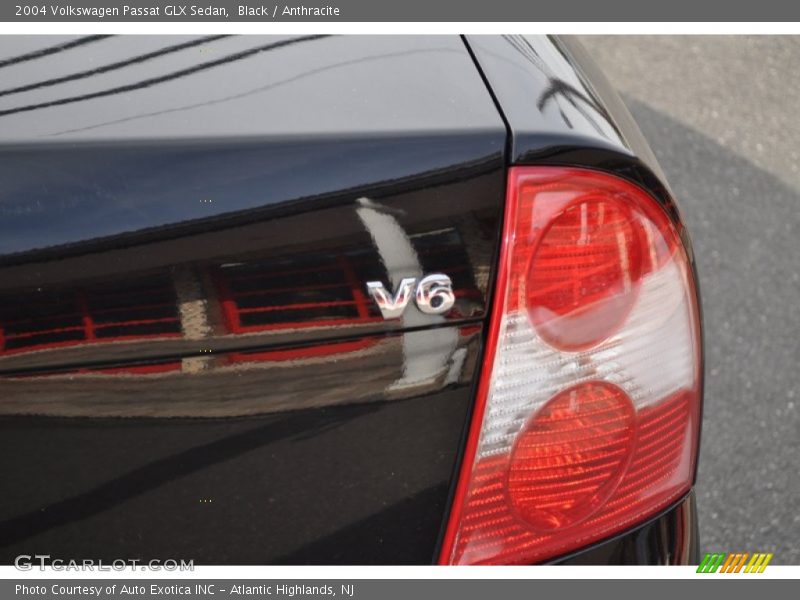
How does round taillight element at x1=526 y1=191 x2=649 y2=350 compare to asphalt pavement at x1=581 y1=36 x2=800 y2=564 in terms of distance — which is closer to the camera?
round taillight element at x1=526 y1=191 x2=649 y2=350

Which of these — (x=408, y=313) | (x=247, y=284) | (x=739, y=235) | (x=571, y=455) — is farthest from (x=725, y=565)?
(x=739, y=235)

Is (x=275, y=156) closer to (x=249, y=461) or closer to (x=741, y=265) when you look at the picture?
(x=249, y=461)

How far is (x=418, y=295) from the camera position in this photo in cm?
108

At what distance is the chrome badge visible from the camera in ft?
3.52

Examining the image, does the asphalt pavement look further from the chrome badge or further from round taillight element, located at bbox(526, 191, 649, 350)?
the chrome badge

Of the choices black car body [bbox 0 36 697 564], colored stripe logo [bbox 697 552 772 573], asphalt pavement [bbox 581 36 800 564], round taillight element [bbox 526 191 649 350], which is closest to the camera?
black car body [bbox 0 36 697 564]

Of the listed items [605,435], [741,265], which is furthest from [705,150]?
[605,435]

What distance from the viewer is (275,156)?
40.9 inches

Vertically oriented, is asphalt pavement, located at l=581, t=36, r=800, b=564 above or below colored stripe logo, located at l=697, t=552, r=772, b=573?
below

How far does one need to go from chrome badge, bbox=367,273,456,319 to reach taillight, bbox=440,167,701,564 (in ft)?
0.22

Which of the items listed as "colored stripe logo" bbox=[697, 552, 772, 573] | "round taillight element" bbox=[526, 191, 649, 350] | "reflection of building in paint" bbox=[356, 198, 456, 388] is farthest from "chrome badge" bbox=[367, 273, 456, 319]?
"colored stripe logo" bbox=[697, 552, 772, 573]

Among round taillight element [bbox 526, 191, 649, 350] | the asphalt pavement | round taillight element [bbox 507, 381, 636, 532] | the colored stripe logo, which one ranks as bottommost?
the asphalt pavement

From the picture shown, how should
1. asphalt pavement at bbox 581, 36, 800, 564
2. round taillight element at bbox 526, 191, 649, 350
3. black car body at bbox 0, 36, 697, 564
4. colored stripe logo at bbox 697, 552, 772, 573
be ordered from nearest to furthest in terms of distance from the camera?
1. black car body at bbox 0, 36, 697, 564
2. round taillight element at bbox 526, 191, 649, 350
3. colored stripe logo at bbox 697, 552, 772, 573
4. asphalt pavement at bbox 581, 36, 800, 564
